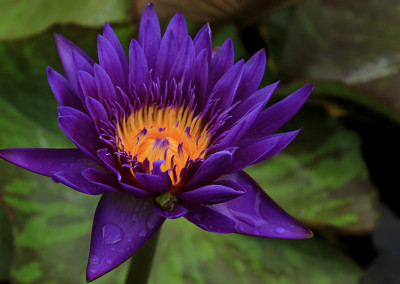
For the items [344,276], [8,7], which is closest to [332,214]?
[344,276]

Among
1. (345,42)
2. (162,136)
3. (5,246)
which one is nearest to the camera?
(162,136)

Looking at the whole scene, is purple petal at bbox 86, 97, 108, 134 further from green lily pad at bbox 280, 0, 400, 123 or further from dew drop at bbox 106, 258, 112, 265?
green lily pad at bbox 280, 0, 400, 123

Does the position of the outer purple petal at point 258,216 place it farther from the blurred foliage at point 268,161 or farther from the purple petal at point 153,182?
the blurred foliage at point 268,161

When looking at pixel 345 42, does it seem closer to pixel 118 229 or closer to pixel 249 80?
pixel 249 80

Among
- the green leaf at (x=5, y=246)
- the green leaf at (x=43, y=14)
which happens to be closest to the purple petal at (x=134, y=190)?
the green leaf at (x=5, y=246)

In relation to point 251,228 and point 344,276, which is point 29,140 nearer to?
point 251,228

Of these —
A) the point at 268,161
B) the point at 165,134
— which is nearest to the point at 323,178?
the point at 268,161
